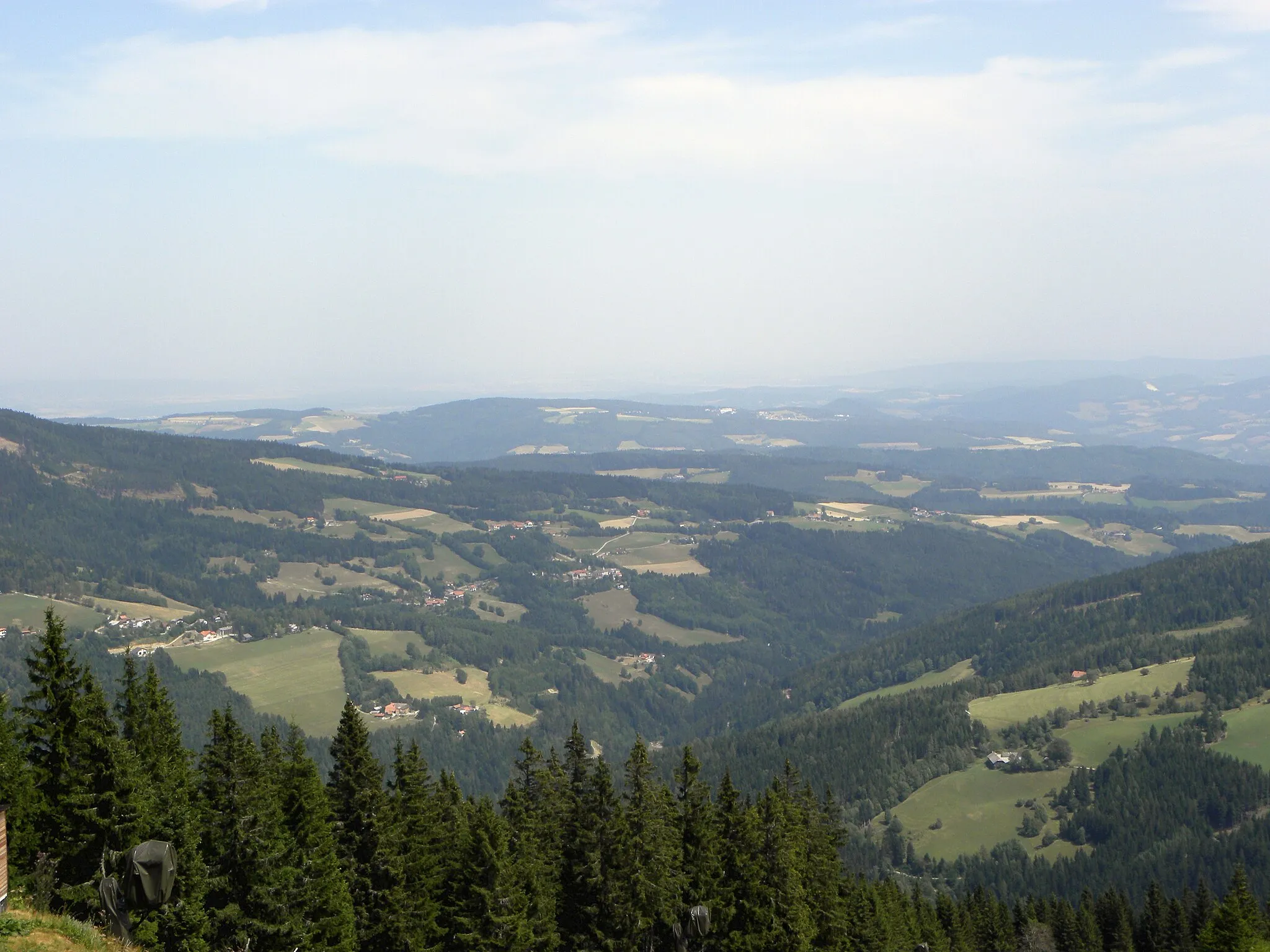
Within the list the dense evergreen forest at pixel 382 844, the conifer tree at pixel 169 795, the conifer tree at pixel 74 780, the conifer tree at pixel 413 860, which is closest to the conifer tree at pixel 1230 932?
the dense evergreen forest at pixel 382 844

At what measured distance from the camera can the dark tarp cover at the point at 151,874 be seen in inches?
1227

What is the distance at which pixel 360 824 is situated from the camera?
4362cm

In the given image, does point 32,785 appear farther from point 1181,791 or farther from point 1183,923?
point 1181,791

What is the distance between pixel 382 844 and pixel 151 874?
1255 centimetres

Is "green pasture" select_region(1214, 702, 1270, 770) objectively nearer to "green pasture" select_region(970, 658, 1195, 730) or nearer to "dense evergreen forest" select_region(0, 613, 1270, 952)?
"green pasture" select_region(970, 658, 1195, 730)

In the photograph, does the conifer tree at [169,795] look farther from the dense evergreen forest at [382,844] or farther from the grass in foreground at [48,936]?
the grass in foreground at [48,936]

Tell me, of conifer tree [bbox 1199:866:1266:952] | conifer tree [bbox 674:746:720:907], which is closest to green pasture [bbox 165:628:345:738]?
conifer tree [bbox 1199:866:1266:952]

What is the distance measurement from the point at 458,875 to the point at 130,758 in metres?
14.9

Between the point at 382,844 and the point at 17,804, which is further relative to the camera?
the point at 382,844

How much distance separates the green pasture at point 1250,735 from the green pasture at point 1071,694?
14.3 meters

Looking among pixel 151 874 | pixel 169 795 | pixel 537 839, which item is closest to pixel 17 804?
pixel 169 795

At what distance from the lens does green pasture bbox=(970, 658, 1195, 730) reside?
177625mm

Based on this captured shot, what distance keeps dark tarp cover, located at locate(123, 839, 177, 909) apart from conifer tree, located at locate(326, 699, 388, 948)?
10777 mm

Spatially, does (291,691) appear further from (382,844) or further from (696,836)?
(382,844)
